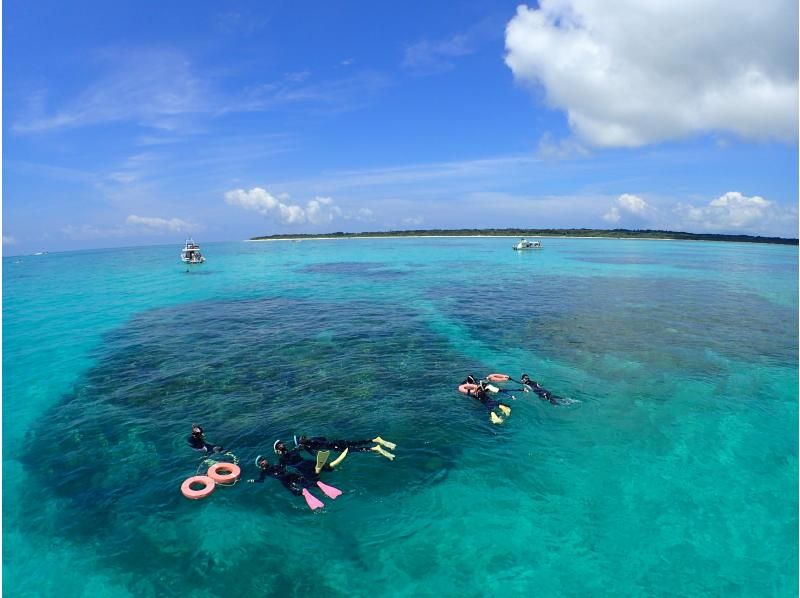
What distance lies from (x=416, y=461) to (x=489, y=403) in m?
7.01

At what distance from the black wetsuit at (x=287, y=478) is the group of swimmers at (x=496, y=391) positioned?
10.7 metres

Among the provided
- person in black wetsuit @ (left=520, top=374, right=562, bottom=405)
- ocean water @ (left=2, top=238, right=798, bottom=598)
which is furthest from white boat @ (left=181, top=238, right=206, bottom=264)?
person in black wetsuit @ (left=520, top=374, right=562, bottom=405)

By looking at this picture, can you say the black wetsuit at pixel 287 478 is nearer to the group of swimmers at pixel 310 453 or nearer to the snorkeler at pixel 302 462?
the group of swimmers at pixel 310 453

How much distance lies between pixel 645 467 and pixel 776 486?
509 cm

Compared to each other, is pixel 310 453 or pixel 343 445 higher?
pixel 343 445

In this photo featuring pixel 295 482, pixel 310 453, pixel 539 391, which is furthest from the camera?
pixel 539 391

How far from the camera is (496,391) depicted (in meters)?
26.2

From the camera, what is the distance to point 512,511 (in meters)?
16.6

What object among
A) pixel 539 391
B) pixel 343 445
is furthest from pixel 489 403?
pixel 343 445

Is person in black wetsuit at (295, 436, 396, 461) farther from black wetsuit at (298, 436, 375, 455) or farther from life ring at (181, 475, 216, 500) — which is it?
life ring at (181, 475, 216, 500)

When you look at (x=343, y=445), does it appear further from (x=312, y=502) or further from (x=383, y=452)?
(x=312, y=502)

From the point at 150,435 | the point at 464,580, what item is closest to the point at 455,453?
the point at 464,580

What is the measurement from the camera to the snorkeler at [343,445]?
20.1 meters

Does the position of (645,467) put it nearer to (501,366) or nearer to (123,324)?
(501,366)
